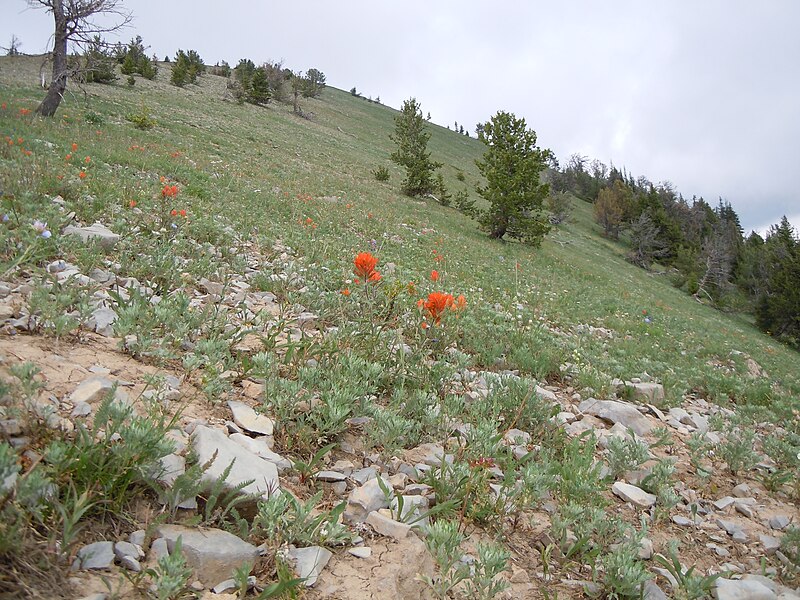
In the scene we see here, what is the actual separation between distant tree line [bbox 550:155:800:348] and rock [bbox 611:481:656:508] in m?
43.2

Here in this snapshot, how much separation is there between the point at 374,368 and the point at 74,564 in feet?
7.80

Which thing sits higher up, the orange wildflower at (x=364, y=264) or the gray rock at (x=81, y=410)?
the orange wildflower at (x=364, y=264)

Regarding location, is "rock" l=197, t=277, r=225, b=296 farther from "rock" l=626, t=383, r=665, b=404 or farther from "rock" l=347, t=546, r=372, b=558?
"rock" l=626, t=383, r=665, b=404

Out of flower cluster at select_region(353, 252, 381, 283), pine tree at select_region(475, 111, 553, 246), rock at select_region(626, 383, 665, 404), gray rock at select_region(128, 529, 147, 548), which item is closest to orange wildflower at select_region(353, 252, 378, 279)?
flower cluster at select_region(353, 252, 381, 283)

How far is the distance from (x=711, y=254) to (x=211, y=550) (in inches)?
2325

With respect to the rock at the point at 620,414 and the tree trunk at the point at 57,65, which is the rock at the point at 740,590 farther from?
the tree trunk at the point at 57,65

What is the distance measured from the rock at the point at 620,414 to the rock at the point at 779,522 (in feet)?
4.12

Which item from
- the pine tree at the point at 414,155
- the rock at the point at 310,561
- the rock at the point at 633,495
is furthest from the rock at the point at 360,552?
the pine tree at the point at 414,155

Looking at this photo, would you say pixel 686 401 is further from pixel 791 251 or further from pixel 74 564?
pixel 791 251

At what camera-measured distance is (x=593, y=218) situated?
68.8 meters

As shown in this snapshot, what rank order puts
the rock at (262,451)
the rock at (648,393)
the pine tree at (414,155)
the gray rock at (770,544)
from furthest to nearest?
1. the pine tree at (414,155)
2. the rock at (648,393)
3. the gray rock at (770,544)
4. the rock at (262,451)

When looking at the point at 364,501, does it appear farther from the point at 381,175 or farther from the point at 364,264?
the point at 381,175

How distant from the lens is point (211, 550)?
1.86 meters

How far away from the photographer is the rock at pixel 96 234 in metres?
4.89
